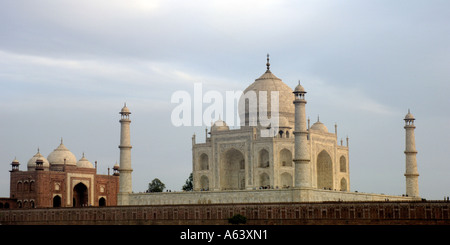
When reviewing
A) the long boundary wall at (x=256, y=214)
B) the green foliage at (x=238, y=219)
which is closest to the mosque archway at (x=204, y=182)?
the long boundary wall at (x=256, y=214)

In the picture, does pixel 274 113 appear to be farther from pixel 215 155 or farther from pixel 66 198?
pixel 66 198

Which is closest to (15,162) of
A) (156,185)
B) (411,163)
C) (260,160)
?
(156,185)

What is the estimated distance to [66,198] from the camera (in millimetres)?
59469

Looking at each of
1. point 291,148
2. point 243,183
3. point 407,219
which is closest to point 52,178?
point 243,183

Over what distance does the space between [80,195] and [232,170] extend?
16.3 m

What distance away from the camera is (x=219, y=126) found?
52.8 meters

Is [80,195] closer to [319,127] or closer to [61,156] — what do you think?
[61,156]

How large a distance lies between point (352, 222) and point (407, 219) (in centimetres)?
296

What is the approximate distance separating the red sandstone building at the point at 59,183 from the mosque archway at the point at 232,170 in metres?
14.6

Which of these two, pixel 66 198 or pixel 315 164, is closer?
pixel 315 164
